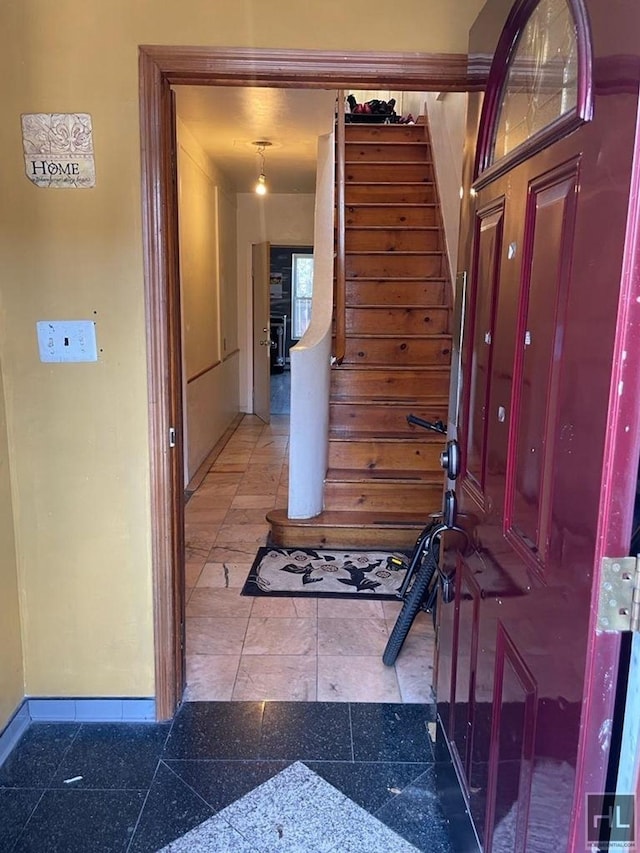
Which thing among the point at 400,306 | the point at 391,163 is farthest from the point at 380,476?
the point at 391,163

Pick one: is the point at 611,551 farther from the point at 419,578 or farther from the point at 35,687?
the point at 35,687

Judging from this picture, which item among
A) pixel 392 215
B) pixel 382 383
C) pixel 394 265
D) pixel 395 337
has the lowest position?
pixel 382 383

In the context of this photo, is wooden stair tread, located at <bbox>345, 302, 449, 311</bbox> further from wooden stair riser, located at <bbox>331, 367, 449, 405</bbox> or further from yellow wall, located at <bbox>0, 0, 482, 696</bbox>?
yellow wall, located at <bbox>0, 0, 482, 696</bbox>

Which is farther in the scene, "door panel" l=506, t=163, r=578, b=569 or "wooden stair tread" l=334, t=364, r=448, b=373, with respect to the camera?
"wooden stair tread" l=334, t=364, r=448, b=373

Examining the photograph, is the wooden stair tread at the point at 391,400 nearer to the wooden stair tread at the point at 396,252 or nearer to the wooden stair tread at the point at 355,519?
the wooden stair tread at the point at 355,519

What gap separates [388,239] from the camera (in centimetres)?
508

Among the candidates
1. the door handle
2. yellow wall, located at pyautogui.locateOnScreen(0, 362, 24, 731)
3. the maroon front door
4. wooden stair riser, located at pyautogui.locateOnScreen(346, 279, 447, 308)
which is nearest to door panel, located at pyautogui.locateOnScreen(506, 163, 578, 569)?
Result: the maroon front door

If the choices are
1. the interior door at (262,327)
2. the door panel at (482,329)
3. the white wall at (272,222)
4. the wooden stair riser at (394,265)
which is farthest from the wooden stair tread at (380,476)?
the white wall at (272,222)

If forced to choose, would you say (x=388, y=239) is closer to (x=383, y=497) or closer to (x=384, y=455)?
(x=384, y=455)

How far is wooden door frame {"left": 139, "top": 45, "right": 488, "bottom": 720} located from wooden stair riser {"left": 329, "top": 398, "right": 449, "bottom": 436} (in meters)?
2.23

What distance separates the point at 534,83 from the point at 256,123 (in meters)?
3.52

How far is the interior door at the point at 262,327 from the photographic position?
23.5ft

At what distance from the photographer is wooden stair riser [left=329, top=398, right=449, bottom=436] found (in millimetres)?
4176

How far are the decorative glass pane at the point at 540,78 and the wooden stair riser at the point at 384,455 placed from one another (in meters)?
2.69
